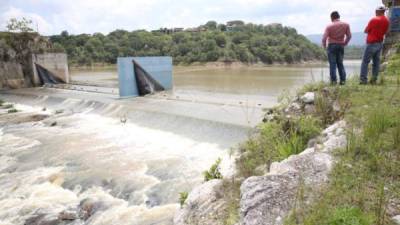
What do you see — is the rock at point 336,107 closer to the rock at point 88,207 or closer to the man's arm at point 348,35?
the man's arm at point 348,35

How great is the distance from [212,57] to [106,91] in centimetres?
2740

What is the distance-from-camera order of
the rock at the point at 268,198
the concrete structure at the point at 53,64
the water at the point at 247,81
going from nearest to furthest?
the rock at the point at 268,198 < the water at the point at 247,81 < the concrete structure at the point at 53,64

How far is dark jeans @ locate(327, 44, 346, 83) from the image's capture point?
5770 mm

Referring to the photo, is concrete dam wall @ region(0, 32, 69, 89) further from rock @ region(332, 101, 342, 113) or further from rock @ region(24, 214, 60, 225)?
rock @ region(332, 101, 342, 113)

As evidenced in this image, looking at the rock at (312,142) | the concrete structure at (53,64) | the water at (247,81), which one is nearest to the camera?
the rock at (312,142)

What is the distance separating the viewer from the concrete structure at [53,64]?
64.5 ft

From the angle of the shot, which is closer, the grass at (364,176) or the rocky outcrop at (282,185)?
the grass at (364,176)

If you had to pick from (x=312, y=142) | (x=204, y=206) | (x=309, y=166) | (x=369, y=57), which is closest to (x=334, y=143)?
(x=312, y=142)

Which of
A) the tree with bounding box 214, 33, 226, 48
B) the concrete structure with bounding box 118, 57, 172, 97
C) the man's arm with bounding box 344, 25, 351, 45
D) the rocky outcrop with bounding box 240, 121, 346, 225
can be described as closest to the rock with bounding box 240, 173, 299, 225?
the rocky outcrop with bounding box 240, 121, 346, 225

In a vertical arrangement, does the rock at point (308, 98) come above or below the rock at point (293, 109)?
above

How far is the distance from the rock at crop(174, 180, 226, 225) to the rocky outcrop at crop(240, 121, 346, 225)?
1.23ft

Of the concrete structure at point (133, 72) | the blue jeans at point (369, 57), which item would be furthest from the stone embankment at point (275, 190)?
the concrete structure at point (133, 72)

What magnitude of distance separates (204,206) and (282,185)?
34.4 inches

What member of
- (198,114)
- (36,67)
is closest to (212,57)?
(36,67)
